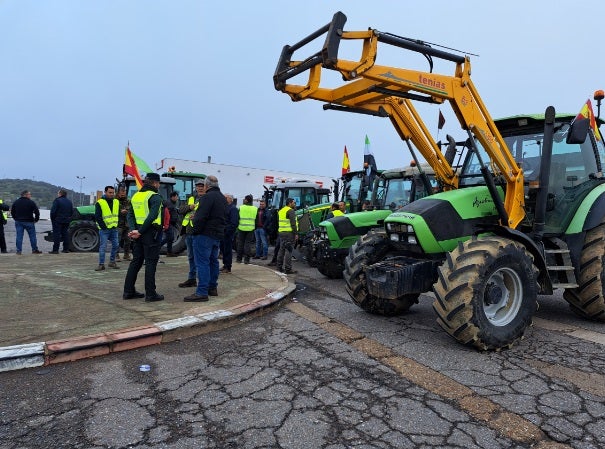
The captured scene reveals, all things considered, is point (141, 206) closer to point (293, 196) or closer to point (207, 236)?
point (207, 236)

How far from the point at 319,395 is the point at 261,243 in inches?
389

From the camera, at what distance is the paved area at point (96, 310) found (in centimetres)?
415

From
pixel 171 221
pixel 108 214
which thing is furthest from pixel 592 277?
pixel 171 221

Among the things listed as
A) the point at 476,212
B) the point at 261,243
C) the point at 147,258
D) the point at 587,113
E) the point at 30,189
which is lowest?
the point at 261,243

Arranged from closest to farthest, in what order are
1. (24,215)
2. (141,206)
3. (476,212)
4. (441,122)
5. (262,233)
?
(476,212), (441,122), (141,206), (24,215), (262,233)

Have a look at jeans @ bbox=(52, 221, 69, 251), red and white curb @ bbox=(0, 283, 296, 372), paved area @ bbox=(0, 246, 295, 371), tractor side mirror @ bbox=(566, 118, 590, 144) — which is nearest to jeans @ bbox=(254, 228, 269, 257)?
paved area @ bbox=(0, 246, 295, 371)

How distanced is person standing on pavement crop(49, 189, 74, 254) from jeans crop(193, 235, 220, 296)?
7.39 m

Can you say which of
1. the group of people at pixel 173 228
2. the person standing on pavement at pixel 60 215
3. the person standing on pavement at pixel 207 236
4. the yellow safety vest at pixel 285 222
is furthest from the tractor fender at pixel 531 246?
the person standing on pavement at pixel 60 215

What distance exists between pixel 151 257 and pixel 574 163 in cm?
589

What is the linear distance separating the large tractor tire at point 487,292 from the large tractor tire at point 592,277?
1174 millimetres

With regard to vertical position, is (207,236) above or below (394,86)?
below

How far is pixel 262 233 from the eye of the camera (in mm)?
12672

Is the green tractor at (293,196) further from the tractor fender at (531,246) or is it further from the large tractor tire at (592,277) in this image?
the tractor fender at (531,246)

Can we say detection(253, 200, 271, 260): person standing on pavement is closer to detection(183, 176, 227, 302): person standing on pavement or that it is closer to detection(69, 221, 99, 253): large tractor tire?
detection(69, 221, 99, 253): large tractor tire
